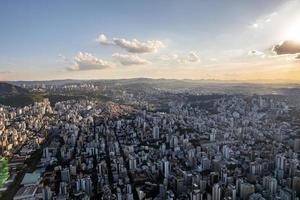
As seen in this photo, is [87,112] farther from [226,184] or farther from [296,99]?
[296,99]

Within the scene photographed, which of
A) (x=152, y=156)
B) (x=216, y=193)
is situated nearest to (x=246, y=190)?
(x=216, y=193)

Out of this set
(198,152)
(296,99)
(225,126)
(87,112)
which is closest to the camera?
(198,152)

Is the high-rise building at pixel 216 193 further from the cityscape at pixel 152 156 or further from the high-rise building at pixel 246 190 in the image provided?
the high-rise building at pixel 246 190

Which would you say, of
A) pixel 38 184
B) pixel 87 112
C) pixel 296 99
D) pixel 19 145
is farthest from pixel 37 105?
pixel 296 99

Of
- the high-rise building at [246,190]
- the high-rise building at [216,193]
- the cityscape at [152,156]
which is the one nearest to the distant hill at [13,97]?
the cityscape at [152,156]

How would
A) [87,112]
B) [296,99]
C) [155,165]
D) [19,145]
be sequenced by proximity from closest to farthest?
[155,165] → [19,145] → [87,112] → [296,99]

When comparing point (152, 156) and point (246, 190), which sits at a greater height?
point (246, 190)

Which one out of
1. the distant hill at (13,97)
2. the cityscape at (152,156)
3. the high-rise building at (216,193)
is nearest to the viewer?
the high-rise building at (216,193)

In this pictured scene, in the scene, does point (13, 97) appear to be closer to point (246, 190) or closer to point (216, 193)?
point (216, 193)

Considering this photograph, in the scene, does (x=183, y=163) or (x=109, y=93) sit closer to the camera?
(x=183, y=163)
